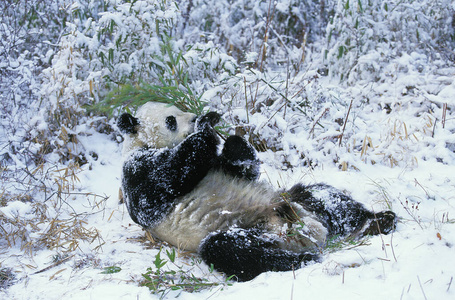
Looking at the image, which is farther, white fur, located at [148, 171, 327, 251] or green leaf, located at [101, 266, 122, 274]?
white fur, located at [148, 171, 327, 251]

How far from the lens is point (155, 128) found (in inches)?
106

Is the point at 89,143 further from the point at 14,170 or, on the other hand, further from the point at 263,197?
the point at 263,197

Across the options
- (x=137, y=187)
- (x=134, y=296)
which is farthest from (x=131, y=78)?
(x=134, y=296)

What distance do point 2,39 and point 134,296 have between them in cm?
446

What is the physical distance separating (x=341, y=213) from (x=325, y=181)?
0.62 meters

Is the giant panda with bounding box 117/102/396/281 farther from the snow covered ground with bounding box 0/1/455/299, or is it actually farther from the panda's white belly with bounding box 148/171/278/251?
the snow covered ground with bounding box 0/1/455/299

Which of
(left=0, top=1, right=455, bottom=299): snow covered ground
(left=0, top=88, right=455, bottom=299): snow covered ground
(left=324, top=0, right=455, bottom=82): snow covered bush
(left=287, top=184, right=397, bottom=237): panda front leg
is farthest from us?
(left=324, top=0, right=455, bottom=82): snow covered bush

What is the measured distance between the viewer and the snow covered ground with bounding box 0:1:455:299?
68.7 inches

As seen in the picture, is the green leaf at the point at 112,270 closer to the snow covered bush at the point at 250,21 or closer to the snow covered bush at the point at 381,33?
the snow covered bush at the point at 381,33

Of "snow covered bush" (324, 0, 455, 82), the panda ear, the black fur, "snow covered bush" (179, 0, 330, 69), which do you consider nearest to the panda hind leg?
the black fur

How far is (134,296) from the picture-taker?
72.0 inches

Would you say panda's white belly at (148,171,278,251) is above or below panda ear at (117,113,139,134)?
below

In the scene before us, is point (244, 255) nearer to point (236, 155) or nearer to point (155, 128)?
point (236, 155)

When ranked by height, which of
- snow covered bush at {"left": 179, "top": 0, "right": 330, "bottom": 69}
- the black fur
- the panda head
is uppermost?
snow covered bush at {"left": 179, "top": 0, "right": 330, "bottom": 69}
